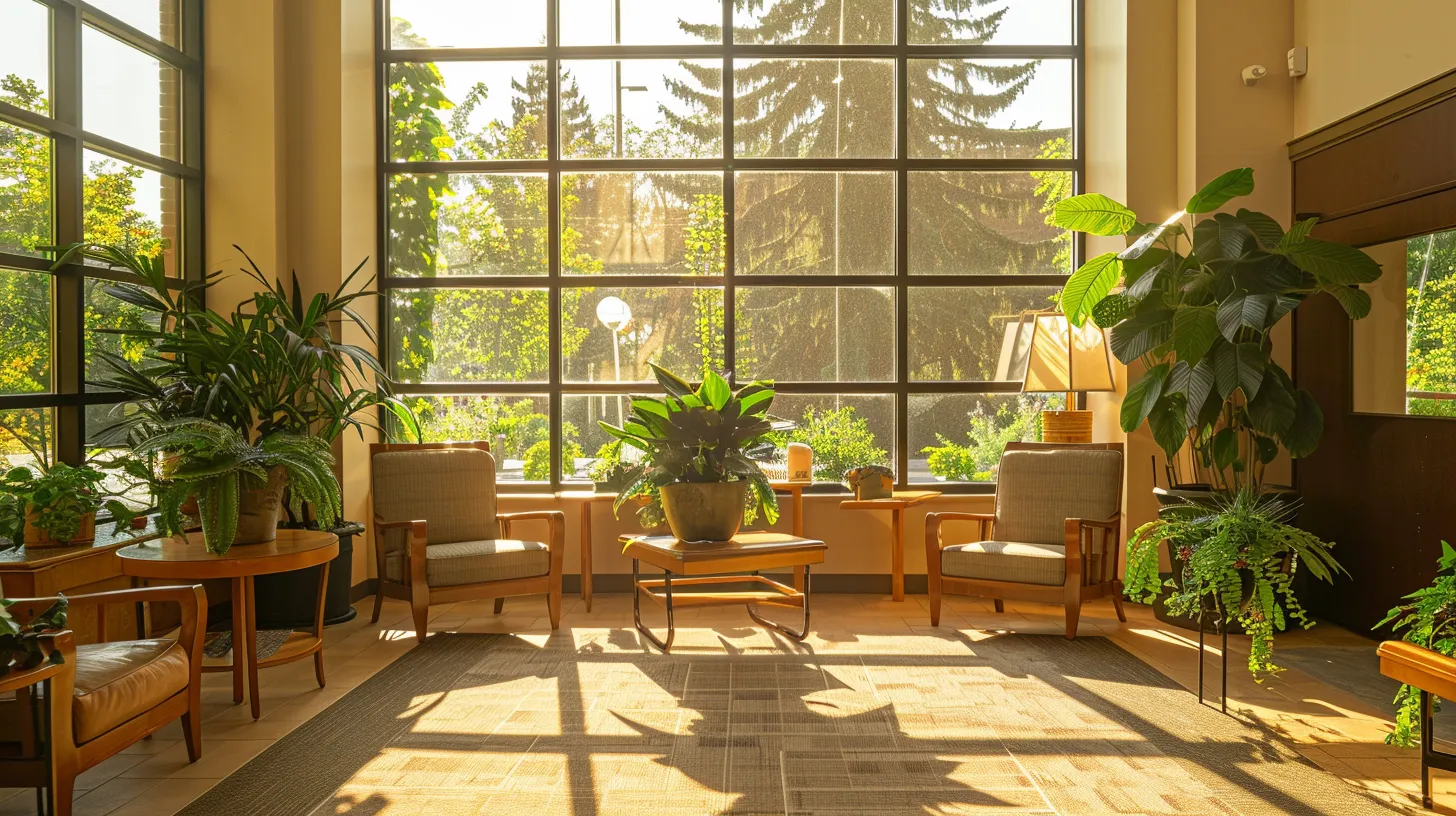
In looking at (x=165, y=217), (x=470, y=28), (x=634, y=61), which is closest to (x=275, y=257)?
(x=165, y=217)

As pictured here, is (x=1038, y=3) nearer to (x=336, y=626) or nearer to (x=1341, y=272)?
(x=1341, y=272)

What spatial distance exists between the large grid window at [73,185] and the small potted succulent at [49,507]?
2.03 feet

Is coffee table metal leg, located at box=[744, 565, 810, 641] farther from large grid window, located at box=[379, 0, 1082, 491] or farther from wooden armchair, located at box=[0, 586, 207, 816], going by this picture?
wooden armchair, located at box=[0, 586, 207, 816]

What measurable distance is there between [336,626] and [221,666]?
5.01 feet

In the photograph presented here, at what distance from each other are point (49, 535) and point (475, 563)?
181 cm

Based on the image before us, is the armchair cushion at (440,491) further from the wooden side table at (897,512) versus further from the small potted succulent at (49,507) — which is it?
the wooden side table at (897,512)

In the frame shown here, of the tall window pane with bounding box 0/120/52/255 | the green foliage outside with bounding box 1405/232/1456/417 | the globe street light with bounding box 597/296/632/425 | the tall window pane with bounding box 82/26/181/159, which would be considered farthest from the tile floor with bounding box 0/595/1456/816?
the tall window pane with bounding box 82/26/181/159

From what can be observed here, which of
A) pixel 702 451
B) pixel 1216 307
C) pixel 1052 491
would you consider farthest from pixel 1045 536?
pixel 702 451

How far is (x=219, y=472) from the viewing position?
3.69 metres

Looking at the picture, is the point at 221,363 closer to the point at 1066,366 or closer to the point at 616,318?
the point at 616,318

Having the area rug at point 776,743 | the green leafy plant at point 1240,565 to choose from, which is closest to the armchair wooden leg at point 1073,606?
the area rug at point 776,743

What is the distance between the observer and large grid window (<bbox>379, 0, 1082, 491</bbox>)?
648cm

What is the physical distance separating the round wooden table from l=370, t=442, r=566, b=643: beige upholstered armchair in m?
0.79

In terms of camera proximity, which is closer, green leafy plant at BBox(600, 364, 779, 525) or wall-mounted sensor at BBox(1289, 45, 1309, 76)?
green leafy plant at BBox(600, 364, 779, 525)
